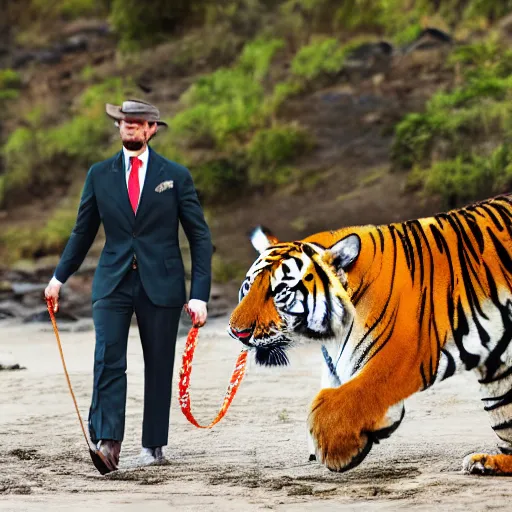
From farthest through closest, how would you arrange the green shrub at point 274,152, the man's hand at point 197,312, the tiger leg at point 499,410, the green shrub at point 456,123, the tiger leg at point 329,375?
the green shrub at point 274,152 → the green shrub at point 456,123 → the man's hand at point 197,312 → the tiger leg at point 329,375 → the tiger leg at point 499,410

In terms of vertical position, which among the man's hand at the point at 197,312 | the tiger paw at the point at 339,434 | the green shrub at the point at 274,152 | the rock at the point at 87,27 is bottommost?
the tiger paw at the point at 339,434

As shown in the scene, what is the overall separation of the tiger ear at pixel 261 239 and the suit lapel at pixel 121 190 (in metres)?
0.65

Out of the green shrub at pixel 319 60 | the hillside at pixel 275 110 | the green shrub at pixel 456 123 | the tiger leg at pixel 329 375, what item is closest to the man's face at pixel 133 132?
the tiger leg at pixel 329 375

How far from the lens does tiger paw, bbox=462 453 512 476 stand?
212 inches

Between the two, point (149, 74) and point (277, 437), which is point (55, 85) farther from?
point (277, 437)

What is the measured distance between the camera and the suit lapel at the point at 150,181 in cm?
601

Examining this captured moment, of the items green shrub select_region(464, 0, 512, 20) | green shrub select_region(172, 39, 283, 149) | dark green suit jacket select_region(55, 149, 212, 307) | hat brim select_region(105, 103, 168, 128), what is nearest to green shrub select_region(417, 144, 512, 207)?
green shrub select_region(172, 39, 283, 149)

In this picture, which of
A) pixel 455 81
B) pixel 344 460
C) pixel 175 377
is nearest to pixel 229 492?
pixel 344 460

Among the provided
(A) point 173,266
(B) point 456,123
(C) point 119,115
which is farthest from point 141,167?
(B) point 456,123

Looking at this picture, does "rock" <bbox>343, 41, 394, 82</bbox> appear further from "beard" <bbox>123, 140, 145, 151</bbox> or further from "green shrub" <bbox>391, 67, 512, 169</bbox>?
"beard" <bbox>123, 140, 145, 151</bbox>

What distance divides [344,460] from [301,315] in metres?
0.65

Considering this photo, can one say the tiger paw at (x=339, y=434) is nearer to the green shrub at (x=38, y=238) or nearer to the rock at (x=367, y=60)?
the green shrub at (x=38, y=238)

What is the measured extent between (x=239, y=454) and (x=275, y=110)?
11.8 m

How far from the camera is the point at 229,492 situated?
5340 mm
